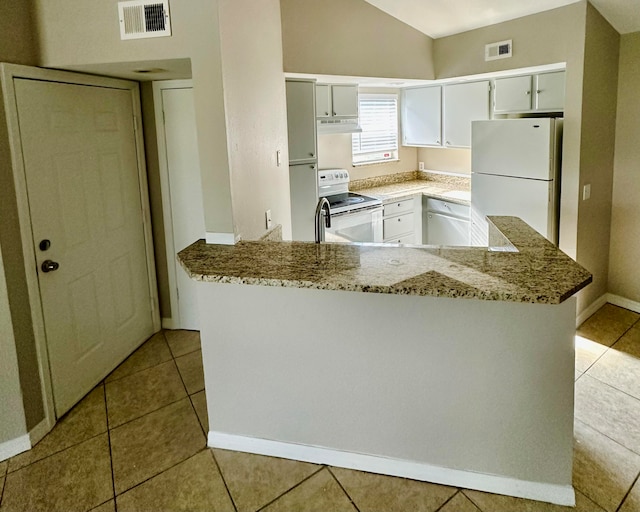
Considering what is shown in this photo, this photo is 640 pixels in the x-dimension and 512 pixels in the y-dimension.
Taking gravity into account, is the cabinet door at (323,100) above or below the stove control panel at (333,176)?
above

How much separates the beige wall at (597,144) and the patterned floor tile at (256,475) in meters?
2.81

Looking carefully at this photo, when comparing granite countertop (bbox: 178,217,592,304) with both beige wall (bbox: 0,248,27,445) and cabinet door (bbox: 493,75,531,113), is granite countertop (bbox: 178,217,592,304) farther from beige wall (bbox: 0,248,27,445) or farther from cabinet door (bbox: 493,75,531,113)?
cabinet door (bbox: 493,75,531,113)

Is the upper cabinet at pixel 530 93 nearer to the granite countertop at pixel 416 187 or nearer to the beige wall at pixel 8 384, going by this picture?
the granite countertop at pixel 416 187

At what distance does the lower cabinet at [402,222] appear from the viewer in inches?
206

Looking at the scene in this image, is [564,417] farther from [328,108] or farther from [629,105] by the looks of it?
[328,108]

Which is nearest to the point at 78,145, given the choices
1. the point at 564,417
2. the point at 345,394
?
the point at 345,394

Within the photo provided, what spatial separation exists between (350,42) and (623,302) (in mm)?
3174

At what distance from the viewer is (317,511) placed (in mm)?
2064

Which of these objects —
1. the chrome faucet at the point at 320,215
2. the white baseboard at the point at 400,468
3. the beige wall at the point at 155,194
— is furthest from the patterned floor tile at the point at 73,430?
the chrome faucet at the point at 320,215

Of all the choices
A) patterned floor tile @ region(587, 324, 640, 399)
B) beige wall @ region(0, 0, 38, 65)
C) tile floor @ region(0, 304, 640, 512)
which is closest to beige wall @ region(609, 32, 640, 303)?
patterned floor tile @ region(587, 324, 640, 399)

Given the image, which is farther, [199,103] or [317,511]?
[199,103]

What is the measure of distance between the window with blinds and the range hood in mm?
839

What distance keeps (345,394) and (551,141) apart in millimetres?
2628

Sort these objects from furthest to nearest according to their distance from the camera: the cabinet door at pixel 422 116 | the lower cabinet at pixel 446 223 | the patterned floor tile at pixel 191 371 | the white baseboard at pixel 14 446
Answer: the cabinet door at pixel 422 116 → the lower cabinet at pixel 446 223 → the patterned floor tile at pixel 191 371 → the white baseboard at pixel 14 446
